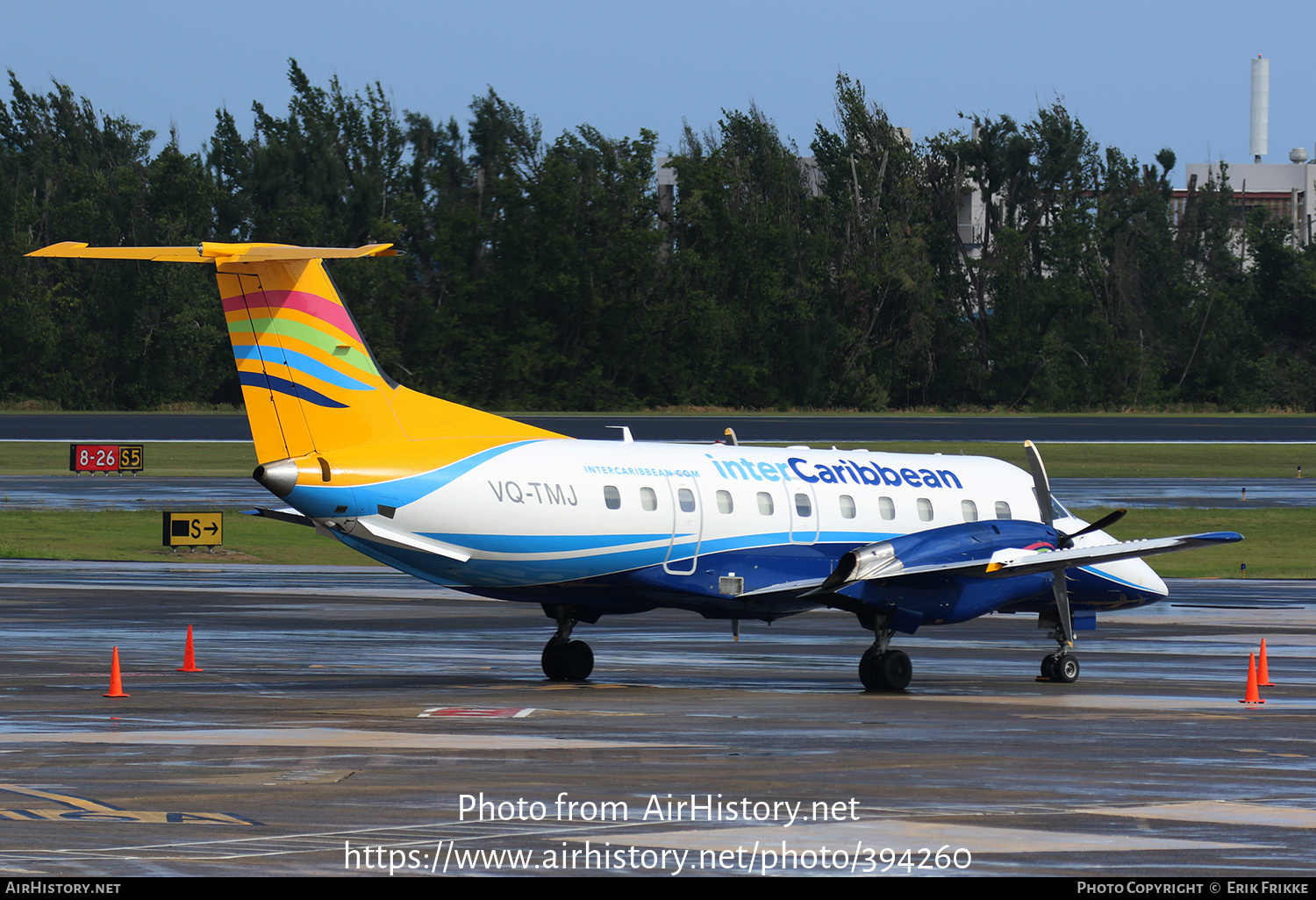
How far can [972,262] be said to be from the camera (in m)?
115

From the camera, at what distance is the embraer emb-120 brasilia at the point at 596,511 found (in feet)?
62.6

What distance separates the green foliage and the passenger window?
81.6 m

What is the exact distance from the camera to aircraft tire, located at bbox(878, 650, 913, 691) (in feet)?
67.8

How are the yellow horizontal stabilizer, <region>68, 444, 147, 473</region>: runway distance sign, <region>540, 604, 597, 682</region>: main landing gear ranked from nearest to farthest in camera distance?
the yellow horizontal stabilizer < <region>540, 604, 597, 682</region>: main landing gear < <region>68, 444, 147, 473</region>: runway distance sign

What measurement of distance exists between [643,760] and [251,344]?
7.70m

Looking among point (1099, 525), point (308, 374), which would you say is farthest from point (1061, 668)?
point (308, 374)

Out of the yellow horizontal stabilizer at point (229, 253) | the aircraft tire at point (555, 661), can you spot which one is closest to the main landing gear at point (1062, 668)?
the aircraft tire at point (555, 661)

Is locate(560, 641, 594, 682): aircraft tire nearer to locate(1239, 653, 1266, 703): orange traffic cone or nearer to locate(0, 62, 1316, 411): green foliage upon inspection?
locate(1239, 653, 1266, 703): orange traffic cone

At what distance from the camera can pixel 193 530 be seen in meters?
42.3

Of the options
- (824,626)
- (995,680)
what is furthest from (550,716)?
(824,626)

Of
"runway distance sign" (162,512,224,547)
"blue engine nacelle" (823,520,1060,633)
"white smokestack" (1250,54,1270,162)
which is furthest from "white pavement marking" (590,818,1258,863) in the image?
"white smokestack" (1250,54,1270,162)

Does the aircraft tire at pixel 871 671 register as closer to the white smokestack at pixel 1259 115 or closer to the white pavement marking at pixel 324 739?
the white pavement marking at pixel 324 739
